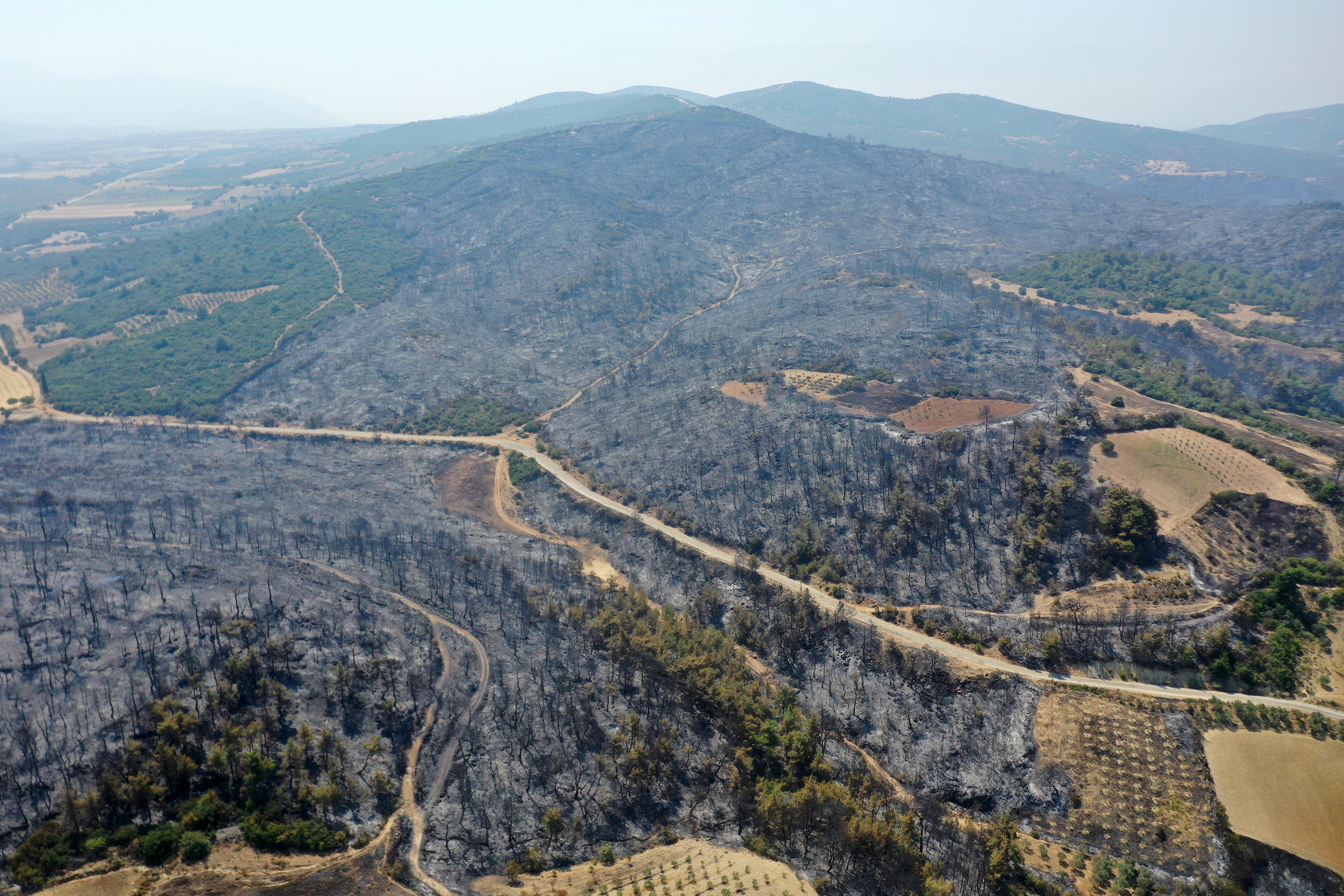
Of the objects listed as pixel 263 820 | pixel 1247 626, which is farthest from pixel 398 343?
pixel 1247 626

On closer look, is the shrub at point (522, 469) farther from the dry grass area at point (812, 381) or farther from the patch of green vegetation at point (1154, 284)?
the patch of green vegetation at point (1154, 284)

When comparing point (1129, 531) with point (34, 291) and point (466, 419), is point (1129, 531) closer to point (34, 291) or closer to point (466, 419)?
point (466, 419)

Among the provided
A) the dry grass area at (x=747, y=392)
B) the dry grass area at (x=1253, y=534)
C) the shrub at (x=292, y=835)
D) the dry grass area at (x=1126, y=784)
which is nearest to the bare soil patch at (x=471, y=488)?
the dry grass area at (x=747, y=392)

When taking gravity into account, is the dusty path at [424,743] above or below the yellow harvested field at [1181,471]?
below

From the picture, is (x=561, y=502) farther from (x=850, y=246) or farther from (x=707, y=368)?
(x=850, y=246)

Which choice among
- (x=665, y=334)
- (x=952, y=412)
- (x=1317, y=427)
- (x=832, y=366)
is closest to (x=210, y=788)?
(x=952, y=412)
